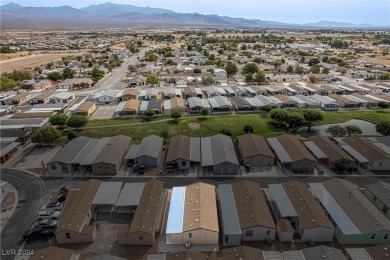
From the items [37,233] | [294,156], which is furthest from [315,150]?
[37,233]

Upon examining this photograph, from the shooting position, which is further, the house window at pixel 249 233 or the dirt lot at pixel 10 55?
the dirt lot at pixel 10 55

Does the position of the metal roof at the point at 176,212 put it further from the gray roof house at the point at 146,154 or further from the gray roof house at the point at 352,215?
the gray roof house at the point at 352,215

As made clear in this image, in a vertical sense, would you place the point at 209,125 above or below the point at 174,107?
below

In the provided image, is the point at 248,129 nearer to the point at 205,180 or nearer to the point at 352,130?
the point at 205,180

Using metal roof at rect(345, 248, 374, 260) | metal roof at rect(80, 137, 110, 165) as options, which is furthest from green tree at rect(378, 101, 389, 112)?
metal roof at rect(80, 137, 110, 165)

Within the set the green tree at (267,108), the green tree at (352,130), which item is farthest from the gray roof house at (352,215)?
the green tree at (267,108)

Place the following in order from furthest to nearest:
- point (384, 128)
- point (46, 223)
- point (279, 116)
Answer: point (279, 116) < point (384, 128) < point (46, 223)

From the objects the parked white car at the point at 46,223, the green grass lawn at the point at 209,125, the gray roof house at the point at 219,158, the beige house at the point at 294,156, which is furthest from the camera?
the green grass lawn at the point at 209,125
